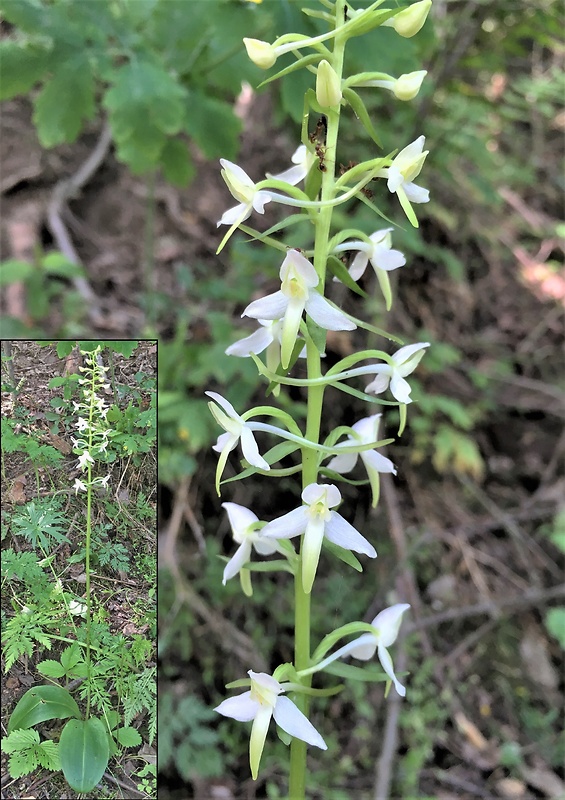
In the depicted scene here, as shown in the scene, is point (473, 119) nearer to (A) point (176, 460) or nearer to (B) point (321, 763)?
(A) point (176, 460)

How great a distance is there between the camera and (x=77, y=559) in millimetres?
428

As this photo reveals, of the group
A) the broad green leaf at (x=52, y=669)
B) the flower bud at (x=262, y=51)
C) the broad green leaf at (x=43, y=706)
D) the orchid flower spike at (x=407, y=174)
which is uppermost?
the flower bud at (x=262, y=51)

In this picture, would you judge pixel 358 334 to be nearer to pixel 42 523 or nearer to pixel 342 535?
pixel 342 535

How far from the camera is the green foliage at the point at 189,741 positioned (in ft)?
4.80

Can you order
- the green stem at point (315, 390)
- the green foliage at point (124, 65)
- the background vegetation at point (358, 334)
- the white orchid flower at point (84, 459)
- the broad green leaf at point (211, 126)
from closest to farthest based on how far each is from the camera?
the white orchid flower at point (84, 459), the green stem at point (315, 390), the green foliage at point (124, 65), the background vegetation at point (358, 334), the broad green leaf at point (211, 126)

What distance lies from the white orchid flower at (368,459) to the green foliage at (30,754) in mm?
363

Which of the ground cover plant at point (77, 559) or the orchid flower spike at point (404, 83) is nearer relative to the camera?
the ground cover plant at point (77, 559)

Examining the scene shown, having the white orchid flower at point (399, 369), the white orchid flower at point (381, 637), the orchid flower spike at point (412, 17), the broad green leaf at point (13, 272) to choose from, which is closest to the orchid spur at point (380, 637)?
the white orchid flower at point (381, 637)

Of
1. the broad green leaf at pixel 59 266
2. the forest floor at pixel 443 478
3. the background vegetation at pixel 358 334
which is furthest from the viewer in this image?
the broad green leaf at pixel 59 266

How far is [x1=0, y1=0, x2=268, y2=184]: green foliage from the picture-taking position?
1.05 meters

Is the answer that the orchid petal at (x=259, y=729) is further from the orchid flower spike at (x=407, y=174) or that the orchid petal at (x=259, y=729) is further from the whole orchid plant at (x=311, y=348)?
the orchid flower spike at (x=407, y=174)

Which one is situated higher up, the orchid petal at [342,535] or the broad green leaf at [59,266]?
the orchid petal at [342,535]

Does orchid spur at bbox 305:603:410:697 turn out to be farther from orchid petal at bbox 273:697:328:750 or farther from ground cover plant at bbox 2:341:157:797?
ground cover plant at bbox 2:341:157:797

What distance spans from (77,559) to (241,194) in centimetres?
35
